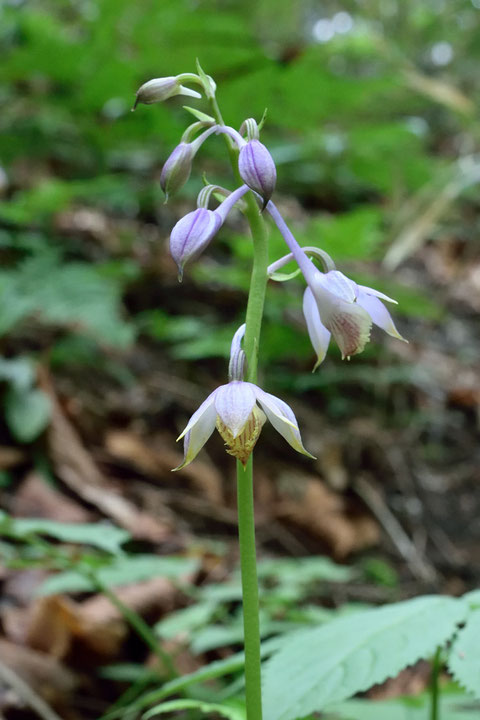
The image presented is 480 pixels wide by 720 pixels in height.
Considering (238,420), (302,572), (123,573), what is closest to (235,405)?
(238,420)

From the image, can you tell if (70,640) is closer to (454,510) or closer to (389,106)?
(454,510)

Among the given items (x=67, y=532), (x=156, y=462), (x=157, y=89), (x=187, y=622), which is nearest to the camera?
(x=157, y=89)

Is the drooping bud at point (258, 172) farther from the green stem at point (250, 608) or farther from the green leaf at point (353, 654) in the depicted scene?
the green leaf at point (353, 654)

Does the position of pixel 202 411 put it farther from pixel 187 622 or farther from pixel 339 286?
pixel 187 622

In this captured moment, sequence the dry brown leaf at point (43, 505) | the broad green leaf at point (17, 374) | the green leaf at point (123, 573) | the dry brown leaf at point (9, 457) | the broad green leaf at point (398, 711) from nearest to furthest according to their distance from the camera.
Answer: the broad green leaf at point (398, 711), the green leaf at point (123, 573), the dry brown leaf at point (43, 505), the dry brown leaf at point (9, 457), the broad green leaf at point (17, 374)

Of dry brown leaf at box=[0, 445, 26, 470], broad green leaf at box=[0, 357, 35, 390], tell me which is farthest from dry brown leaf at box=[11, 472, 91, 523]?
broad green leaf at box=[0, 357, 35, 390]

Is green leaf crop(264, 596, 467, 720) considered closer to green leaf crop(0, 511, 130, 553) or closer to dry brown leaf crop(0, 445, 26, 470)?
green leaf crop(0, 511, 130, 553)

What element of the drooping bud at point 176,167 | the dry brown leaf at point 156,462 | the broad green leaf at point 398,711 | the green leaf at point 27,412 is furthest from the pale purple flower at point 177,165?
the dry brown leaf at point 156,462
